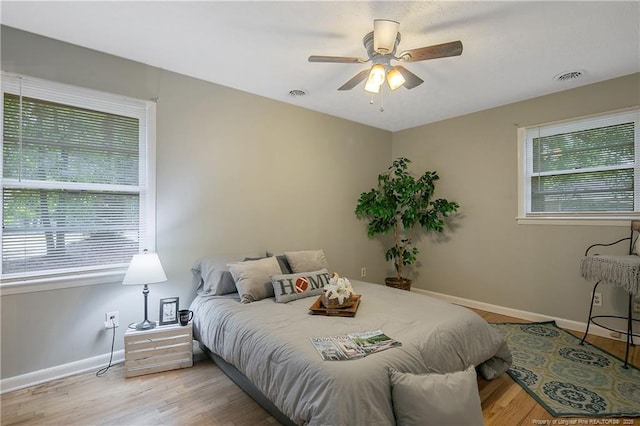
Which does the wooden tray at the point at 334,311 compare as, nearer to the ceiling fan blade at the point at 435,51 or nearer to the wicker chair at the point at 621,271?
the ceiling fan blade at the point at 435,51

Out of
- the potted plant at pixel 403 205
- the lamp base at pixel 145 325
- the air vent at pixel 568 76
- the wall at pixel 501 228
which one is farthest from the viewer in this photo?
the potted plant at pixel 403 205

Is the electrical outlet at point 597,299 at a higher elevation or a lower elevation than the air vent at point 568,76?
lower

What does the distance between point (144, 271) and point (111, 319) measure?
57cm

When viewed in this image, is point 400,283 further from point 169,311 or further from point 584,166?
point 169,311

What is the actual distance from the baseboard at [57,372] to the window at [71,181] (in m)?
0.69

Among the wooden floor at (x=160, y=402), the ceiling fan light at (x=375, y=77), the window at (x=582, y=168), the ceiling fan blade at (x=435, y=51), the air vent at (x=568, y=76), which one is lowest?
the wooden floor at (x=160, y=402)

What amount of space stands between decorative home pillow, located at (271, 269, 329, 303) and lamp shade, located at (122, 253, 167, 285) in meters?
0.93

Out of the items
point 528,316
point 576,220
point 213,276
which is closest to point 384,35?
point 213,276

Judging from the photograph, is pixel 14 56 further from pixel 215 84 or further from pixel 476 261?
pixel 476 261

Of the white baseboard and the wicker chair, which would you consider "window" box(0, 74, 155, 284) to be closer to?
the white baseboard

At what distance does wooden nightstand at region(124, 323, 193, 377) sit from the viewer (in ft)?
7.68

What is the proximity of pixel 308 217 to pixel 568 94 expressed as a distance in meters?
3.20

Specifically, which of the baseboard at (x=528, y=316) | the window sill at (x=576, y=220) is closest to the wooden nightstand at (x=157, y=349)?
the baseboard at (x=528, y=316)

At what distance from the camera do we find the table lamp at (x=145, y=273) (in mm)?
2370
